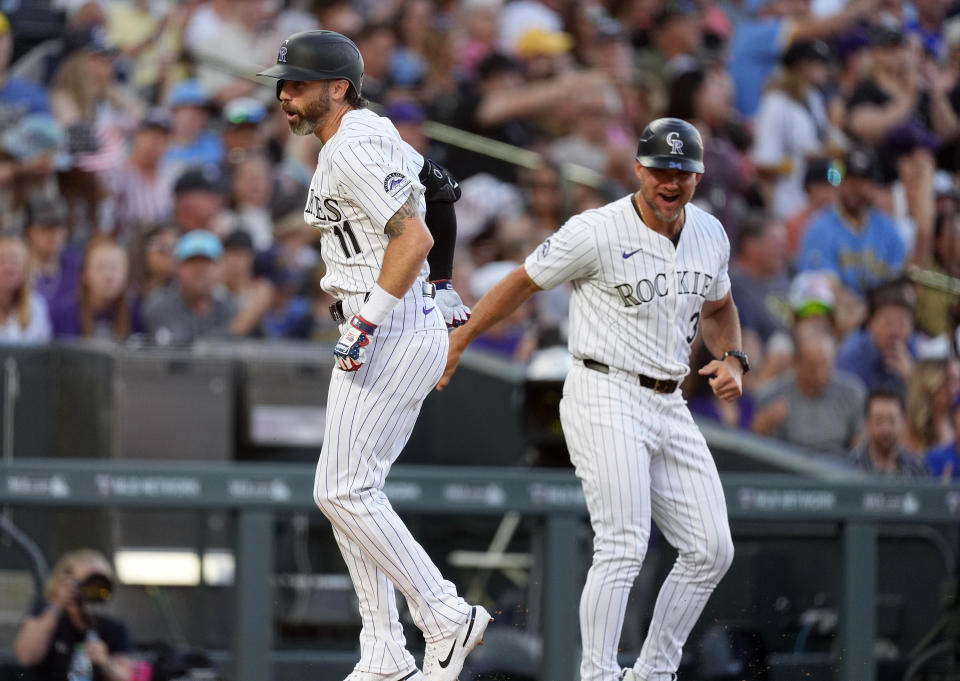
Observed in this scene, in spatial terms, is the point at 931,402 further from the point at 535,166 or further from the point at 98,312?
the point at 98,312

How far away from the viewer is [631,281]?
517 centimetres

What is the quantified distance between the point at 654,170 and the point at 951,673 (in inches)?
134

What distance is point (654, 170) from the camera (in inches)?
200

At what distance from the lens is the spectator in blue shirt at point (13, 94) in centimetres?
953

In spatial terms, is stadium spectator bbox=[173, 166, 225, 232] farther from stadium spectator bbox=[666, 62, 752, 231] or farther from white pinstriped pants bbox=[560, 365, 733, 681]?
white pinstriped pants bbox=[560, 365, 733, 681]

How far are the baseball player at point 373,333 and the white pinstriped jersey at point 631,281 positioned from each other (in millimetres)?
650

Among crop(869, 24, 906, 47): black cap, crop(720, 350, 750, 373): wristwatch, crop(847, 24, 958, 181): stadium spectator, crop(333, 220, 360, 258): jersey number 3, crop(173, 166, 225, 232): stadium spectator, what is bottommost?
crop(720, 350, 750, 373): wristwatch

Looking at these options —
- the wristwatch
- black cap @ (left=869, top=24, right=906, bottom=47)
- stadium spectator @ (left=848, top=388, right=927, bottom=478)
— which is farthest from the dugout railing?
black cap @ (left=869, top=24, right=906, bottom=47)

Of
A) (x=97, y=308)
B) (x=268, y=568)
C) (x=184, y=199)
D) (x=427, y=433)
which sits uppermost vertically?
(x=184, y=199)

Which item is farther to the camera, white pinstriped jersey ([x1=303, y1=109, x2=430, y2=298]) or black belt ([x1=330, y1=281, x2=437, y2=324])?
black belt ([x1=330, y1=281, x2=437, y2=324])

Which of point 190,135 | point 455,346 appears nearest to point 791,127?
point 190,135

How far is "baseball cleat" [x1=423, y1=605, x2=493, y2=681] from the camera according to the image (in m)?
4.65

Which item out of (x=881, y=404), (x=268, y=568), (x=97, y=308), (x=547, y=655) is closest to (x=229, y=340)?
(x=97, y=308)

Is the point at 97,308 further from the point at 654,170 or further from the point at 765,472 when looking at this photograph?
the point at 654,170
